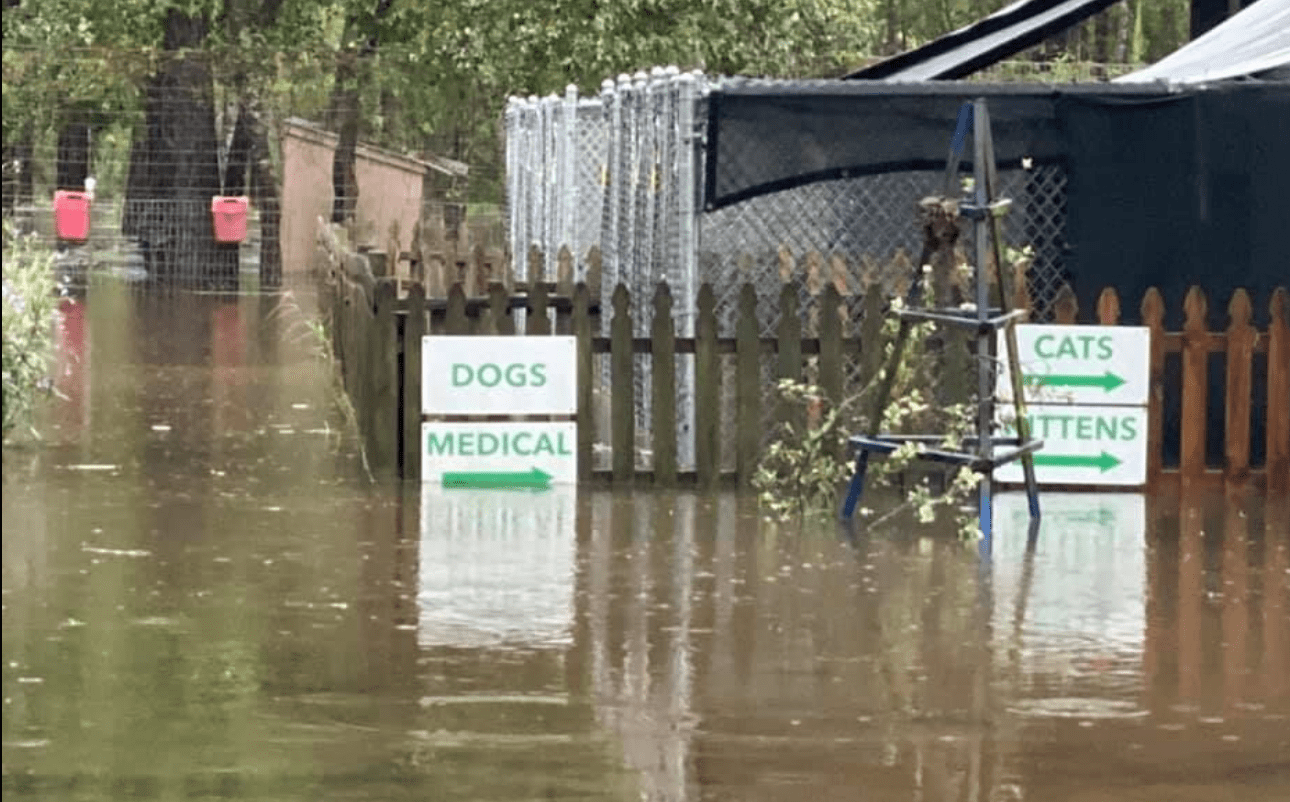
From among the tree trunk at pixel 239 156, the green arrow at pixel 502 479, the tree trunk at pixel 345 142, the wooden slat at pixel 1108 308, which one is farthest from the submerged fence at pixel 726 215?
the tree trunk at pixel 239 156

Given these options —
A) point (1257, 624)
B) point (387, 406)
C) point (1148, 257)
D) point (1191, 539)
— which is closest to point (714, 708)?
point (1257, 624)

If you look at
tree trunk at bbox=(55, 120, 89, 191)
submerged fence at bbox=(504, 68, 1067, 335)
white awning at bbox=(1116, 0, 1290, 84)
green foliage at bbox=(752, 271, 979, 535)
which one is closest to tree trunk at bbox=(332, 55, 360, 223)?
tree trunk at bbox=(55, 120, 89, 191)

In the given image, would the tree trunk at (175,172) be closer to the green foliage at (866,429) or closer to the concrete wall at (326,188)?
the concrete wall at (326,188)

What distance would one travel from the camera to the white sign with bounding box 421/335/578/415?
1347cm

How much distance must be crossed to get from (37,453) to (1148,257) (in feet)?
18.7

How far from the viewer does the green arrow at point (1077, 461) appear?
540 inches

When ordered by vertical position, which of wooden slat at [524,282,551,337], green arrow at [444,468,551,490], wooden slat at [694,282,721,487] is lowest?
green arrow at [444,468,551,490]

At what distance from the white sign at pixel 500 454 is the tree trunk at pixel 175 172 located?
2032cm

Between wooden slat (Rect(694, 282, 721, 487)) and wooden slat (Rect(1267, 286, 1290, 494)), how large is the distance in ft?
8.94

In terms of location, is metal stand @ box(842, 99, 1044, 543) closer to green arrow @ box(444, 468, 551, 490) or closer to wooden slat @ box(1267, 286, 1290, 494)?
green arrow @ box(444, 468, 551, 490)

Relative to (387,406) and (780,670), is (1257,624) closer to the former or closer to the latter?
(780,670)

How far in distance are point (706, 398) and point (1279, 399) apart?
2843mm

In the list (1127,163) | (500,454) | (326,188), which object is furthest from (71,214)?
(1127,163)

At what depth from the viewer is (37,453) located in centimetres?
1459
